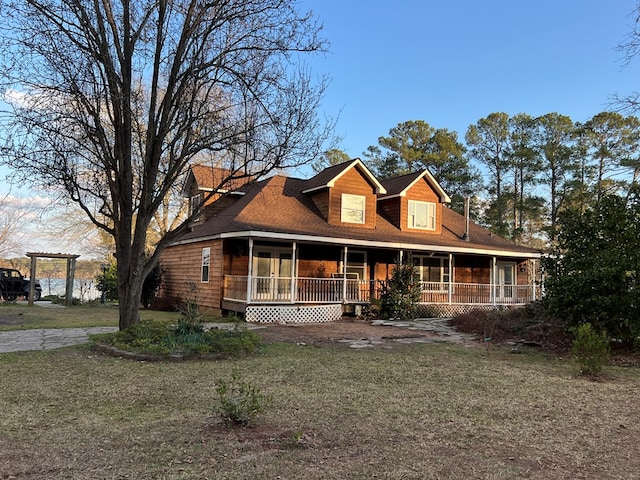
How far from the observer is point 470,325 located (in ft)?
46.1

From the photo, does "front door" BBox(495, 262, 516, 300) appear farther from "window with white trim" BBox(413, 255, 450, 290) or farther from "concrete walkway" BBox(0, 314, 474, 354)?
"concrete walkway" BBox(0, 314, 474, 354)

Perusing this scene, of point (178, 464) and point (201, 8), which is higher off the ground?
point (201, 8)

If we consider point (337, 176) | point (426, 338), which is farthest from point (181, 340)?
point (337, 176)

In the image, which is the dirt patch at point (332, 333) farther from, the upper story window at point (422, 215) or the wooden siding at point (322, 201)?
the upper story window at point (422, 215)

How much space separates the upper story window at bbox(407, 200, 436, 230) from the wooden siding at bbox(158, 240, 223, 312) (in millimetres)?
8816

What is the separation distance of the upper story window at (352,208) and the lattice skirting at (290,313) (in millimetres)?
4262

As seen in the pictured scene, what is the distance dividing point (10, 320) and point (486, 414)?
14.4m

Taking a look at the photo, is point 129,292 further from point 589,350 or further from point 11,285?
point 11,285

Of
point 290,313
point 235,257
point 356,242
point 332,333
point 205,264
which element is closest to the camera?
point 332,333

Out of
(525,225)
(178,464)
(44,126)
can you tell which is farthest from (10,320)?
(525,225)

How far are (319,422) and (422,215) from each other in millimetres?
17782

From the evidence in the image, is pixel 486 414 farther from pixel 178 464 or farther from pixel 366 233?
pixel 366 233

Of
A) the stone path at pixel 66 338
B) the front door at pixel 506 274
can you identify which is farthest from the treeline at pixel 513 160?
the stone path at pixel 66 338

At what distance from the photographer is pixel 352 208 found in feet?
64.5
